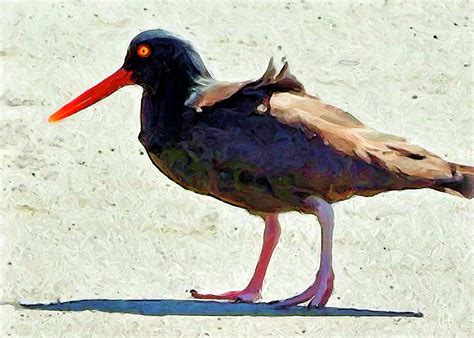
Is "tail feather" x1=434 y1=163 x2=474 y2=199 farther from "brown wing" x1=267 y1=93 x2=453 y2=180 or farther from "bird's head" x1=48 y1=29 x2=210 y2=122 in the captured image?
"bird's head" x1=48 y1=29 x2=210 y2=122

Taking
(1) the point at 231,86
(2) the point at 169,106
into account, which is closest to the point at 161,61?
(2) the point at 169,106

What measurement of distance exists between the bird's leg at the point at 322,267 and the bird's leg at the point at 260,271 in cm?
19

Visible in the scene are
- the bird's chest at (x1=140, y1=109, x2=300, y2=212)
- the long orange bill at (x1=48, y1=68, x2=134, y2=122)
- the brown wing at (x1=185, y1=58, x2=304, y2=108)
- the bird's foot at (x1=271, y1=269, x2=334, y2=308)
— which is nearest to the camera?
the bird's chest at (x1=140, y1=109, x2=300, y2=212)

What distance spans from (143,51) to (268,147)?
32.0 inches

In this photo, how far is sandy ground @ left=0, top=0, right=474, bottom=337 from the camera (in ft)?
26.1

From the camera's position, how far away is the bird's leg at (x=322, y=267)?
7.52 metres

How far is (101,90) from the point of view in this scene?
26.6 feet

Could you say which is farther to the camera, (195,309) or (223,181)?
(195,309)

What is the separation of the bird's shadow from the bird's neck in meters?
0.79

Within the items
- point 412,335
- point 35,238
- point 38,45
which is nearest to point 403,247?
point 412,335

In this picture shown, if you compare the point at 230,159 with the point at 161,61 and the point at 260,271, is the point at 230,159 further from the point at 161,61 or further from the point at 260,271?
the point at 260,271

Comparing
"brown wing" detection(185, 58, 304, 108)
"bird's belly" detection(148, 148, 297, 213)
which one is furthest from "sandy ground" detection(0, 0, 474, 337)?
"brown wing" detection(185, 58, 304, 108)

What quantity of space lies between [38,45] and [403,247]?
3.56 metres

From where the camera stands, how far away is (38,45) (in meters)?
11.0
